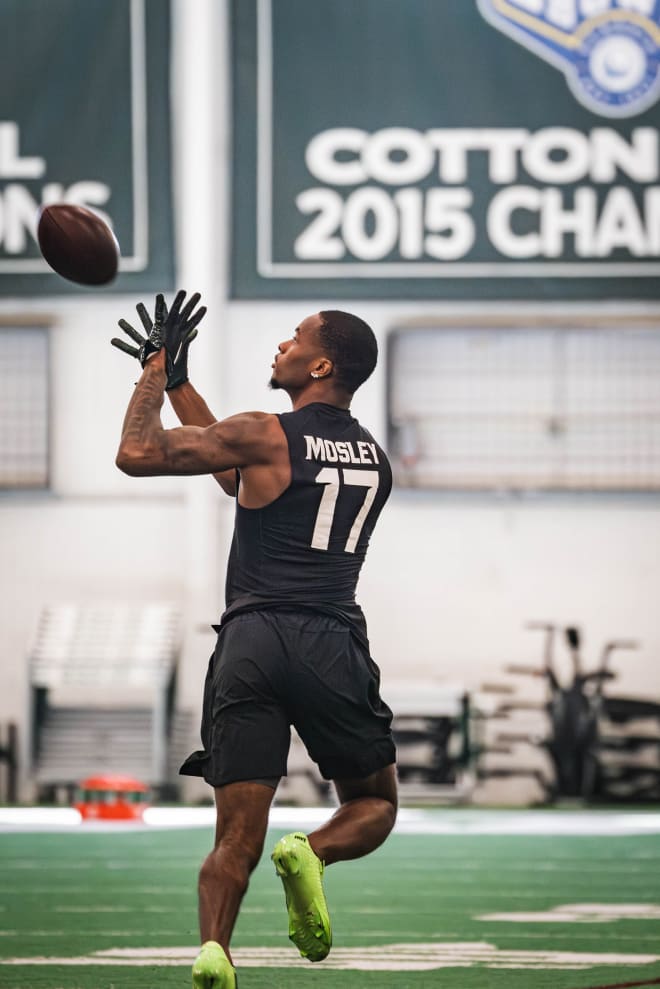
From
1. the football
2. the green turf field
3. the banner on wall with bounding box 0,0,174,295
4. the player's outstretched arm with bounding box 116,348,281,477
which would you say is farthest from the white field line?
the banner on wall with bounding box 0,0,174,295

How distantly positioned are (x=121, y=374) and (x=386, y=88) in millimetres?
2788

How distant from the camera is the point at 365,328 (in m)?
4.70

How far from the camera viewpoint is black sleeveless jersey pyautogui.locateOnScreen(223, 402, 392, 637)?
4.41 meters

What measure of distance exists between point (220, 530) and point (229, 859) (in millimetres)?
8132

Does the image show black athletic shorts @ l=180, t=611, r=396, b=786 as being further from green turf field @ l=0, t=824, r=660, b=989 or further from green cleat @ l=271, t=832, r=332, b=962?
green turf field @ l=0, t=824, r=660, b=989

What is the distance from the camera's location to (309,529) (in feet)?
14.6

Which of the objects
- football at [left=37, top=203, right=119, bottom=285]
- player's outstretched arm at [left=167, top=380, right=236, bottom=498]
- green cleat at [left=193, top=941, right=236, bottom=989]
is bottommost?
green cleat at [left=193, top=941, right=236, bottom=989]

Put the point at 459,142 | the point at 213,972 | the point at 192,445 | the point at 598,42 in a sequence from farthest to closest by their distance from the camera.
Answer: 1. the point at 598,42
2. the point at 459,142
3. the point at 192,445
4. the point at 213,972

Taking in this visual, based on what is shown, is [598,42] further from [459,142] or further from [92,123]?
[92,123]

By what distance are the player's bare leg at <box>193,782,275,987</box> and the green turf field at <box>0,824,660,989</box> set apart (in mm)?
926

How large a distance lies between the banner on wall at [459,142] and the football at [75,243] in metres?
6.65

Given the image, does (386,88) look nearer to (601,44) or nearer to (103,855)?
(601,44)

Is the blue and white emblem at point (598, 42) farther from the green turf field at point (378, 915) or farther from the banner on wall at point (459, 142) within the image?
the green turf field at point (378, 915)

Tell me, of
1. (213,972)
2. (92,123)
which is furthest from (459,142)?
(213,972)
